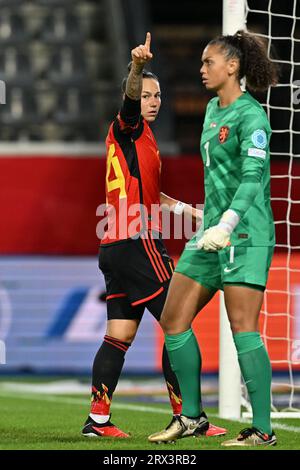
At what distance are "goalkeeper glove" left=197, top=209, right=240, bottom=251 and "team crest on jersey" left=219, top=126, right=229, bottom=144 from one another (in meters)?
0.36

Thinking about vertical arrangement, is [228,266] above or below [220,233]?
below

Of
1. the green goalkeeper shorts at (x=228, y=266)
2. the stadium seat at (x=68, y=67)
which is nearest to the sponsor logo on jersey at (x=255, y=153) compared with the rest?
the green goalkeeper shorts at (x=228, y=266)

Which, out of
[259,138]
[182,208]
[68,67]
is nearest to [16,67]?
[68,67]

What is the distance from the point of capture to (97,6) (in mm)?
16484

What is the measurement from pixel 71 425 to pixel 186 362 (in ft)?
4.30

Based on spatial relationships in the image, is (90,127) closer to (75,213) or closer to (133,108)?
(75,213)

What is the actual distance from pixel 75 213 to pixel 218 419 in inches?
168

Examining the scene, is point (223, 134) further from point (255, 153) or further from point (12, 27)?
point (12, 27)

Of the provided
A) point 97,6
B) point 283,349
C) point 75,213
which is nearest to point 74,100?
point 97,6

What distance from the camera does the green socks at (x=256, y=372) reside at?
187 inches

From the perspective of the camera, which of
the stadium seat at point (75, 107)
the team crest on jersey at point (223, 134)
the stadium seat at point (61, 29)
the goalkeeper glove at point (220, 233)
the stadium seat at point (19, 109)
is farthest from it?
the stadium seat at point (61, 29)

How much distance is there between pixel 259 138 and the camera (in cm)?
474

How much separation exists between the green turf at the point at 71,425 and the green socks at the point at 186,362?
21 centimetres

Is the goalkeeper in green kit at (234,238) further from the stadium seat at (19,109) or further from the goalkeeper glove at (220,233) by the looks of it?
the stadium seat at (19,109)
